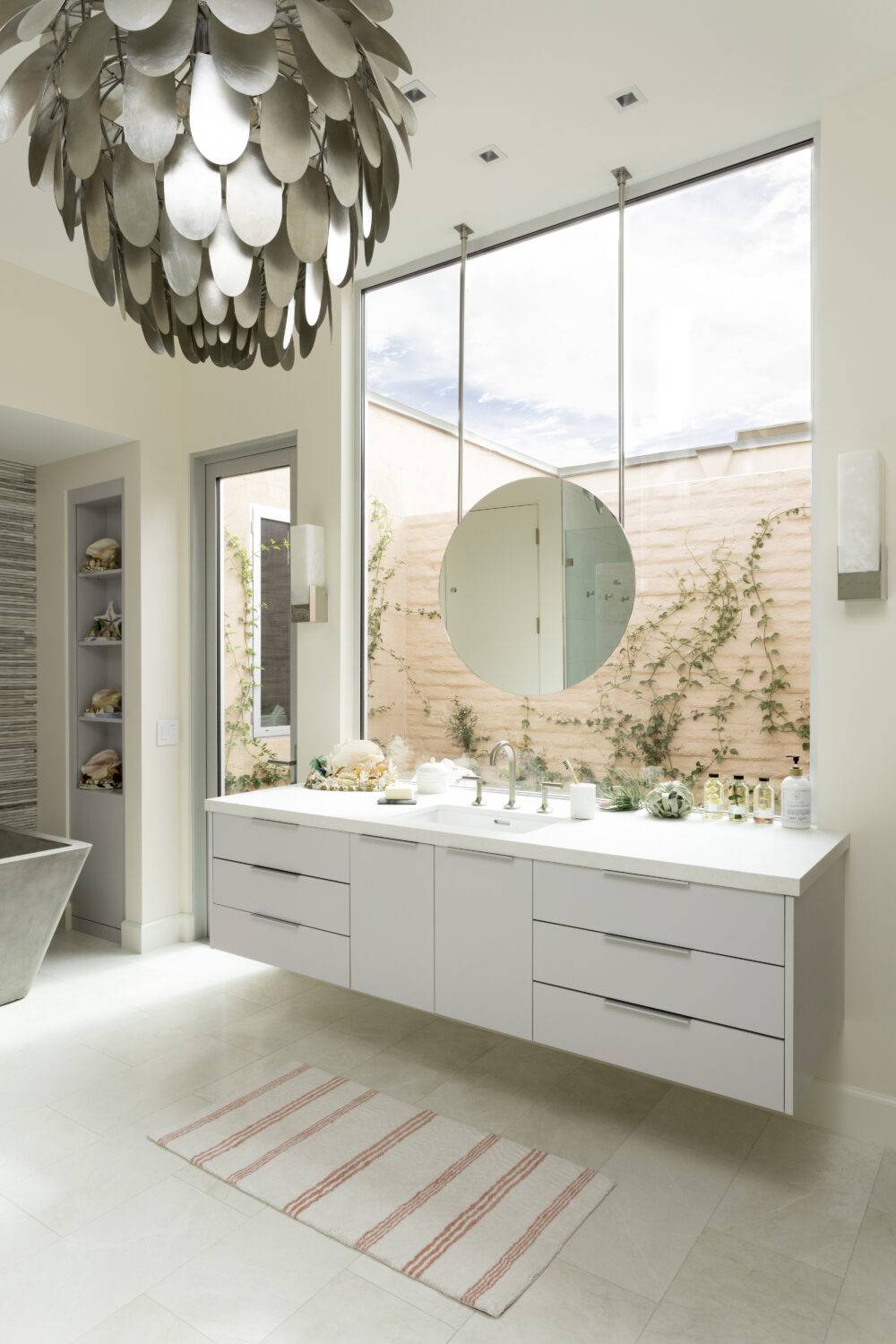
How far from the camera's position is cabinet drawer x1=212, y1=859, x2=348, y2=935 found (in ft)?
9.52

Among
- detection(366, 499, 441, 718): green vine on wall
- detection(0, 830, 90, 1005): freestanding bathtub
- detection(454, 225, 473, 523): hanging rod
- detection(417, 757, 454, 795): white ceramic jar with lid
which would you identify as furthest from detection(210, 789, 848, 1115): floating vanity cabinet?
detection(454, 225, 473, 523): hanging rod

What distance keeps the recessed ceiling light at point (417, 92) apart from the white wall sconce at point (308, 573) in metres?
1.62

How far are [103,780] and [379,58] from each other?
3577 mm

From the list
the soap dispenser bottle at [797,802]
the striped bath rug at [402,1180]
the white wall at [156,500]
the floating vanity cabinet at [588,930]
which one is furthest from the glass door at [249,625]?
the soap dispenser bottle at [797,802]

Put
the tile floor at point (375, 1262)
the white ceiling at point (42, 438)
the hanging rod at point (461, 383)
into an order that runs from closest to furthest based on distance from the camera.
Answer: the tile floor at point (375, 1262), the hanging rod at point (461, 383), the white ceiling at point (42, 438)

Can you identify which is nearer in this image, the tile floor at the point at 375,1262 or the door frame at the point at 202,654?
the tile floor at the point at 375,1262

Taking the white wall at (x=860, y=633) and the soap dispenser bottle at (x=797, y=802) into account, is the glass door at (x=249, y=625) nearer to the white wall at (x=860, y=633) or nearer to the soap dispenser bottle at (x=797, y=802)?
the soap dispenser bottle at (x=797, y=802)

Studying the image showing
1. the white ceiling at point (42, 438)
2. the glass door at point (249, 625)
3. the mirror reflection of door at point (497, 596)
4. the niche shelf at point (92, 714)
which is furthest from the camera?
the niche shelf at point (92, 714)

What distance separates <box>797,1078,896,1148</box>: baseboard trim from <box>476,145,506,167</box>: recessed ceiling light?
3018 millimetres

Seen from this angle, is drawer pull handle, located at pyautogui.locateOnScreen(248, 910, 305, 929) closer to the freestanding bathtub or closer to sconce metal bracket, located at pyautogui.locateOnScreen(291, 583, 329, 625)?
the freestanding bathtub

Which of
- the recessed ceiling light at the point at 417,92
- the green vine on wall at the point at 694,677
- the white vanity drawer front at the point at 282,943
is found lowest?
the white vanity drawer front at the point at 282,943

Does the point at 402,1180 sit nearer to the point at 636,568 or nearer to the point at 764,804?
the point at 764,804

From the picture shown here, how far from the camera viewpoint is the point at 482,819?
305 cm

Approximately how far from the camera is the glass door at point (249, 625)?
3.98 m
